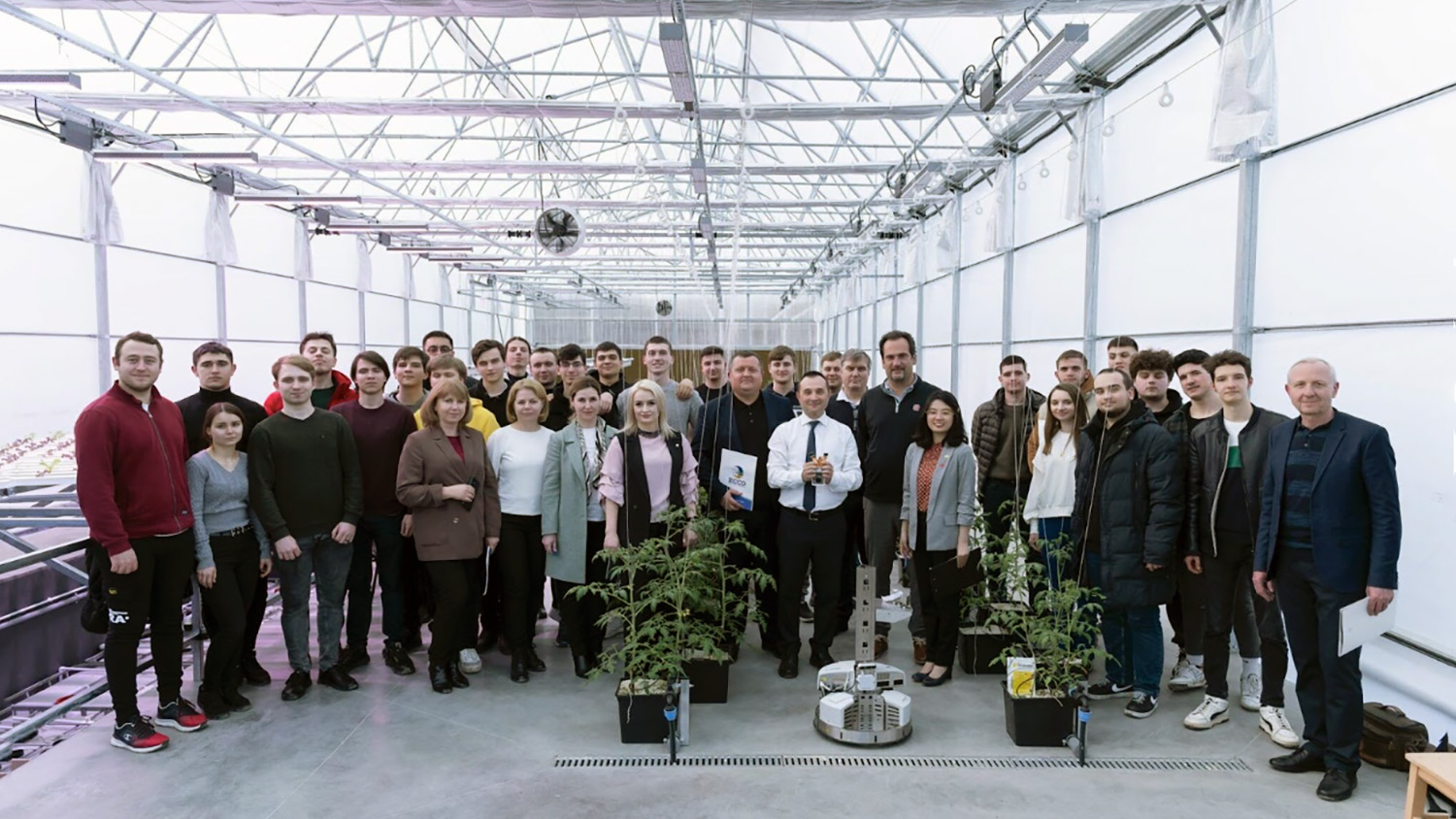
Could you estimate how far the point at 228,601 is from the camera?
344 centimetres

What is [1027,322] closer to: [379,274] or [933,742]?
[933,742]

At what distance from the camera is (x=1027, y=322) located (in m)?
8.72

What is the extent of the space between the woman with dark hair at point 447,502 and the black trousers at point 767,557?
3.93 ft

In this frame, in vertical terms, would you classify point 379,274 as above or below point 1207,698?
above

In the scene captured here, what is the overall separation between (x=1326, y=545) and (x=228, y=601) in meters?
4.28

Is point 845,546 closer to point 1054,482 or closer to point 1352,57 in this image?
point 1054,482

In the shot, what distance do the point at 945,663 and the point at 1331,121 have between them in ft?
11.2

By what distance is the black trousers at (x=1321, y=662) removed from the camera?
2.88m

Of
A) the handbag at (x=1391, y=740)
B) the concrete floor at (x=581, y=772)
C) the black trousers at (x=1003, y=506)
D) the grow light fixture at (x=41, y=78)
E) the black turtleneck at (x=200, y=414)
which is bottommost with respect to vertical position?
the concrete floor at (x=581, y=772)

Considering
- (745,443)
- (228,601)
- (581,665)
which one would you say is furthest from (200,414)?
(745,443)

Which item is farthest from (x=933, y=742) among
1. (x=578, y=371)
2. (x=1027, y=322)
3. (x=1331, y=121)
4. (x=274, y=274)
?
(x=274, y=274)

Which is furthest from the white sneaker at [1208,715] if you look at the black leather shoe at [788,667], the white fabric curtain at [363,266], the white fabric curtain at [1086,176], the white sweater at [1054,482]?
the white fabric curtain at [363,266]

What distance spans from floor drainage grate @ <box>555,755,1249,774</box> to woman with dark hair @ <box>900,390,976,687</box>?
777mm

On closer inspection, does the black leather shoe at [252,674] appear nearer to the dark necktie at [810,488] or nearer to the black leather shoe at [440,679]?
the black leather shoe at [440,679]
